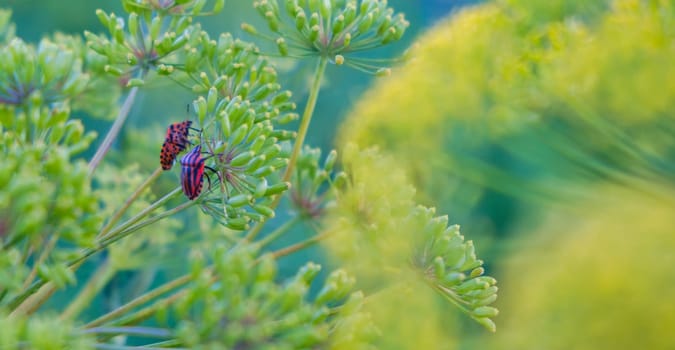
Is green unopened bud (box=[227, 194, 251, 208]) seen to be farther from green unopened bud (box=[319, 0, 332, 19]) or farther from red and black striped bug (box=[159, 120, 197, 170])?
green unopened bud (box=[319, 0, 332, 19])

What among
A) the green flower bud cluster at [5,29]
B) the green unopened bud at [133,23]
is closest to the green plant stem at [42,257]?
the green unopened bud at [133,23]

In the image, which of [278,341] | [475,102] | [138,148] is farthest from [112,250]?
[475,102]

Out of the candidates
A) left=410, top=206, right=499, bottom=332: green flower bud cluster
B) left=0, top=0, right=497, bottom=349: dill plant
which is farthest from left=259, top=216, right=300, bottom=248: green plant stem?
left=410, top=206, right=499, bottom=332: green flower bud cluster

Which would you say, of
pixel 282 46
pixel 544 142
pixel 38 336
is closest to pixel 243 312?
pixel 38 336

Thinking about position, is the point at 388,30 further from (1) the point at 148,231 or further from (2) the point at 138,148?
(2) the point at 138,148

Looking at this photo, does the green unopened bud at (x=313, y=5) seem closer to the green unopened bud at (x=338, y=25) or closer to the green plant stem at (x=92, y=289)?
the green unopened bud at (x=338, y=25)
